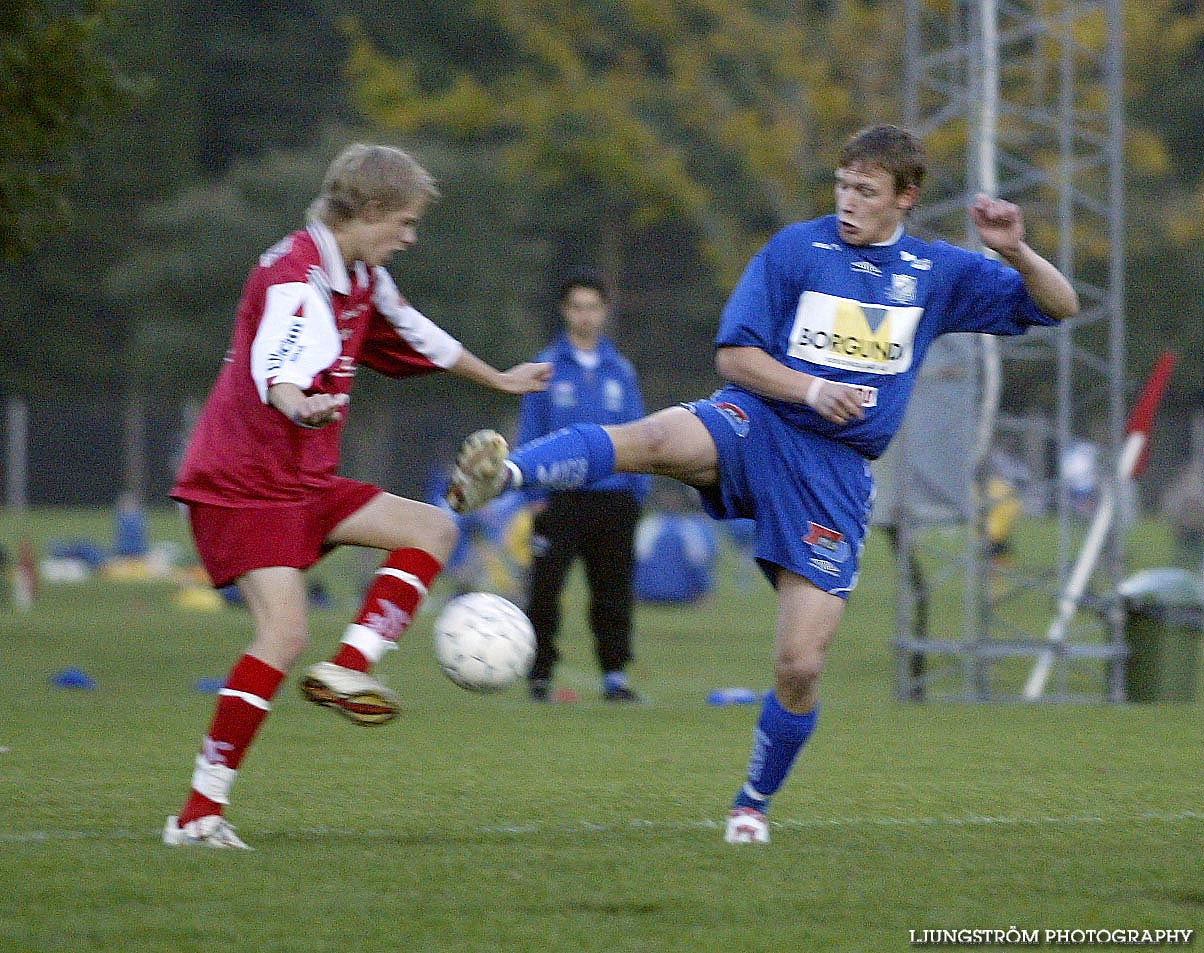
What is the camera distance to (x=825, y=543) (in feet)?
17.4

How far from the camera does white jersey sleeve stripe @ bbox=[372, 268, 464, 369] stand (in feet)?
17.8

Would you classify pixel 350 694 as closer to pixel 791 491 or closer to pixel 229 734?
pixel 229 734

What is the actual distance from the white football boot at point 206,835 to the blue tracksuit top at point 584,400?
16.9 feet

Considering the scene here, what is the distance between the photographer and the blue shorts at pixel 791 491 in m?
5.30

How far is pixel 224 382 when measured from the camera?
17.0 feet

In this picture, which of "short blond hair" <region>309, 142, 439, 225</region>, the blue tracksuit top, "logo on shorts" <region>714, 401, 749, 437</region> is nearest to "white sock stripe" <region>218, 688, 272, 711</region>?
"short blond hair" <region>309, 142, 439, 225</region>

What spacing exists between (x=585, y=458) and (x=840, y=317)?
2.83 ft

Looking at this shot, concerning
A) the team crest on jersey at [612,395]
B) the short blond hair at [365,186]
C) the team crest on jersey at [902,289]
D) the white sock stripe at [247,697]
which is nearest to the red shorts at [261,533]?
the white sock stripe at [247,697]

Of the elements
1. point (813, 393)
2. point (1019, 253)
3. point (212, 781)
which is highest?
point (1019, 253)

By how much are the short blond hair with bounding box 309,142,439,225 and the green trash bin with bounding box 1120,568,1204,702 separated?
7.10 metres

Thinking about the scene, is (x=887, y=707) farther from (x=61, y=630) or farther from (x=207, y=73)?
(x=207, y=73)

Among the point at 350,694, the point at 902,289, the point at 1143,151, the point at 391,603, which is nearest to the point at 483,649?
the point at 391,603

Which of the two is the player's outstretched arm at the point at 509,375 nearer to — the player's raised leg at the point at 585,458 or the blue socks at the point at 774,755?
the player's raised leg at the point at 585,458

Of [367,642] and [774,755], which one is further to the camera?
[774,755]
